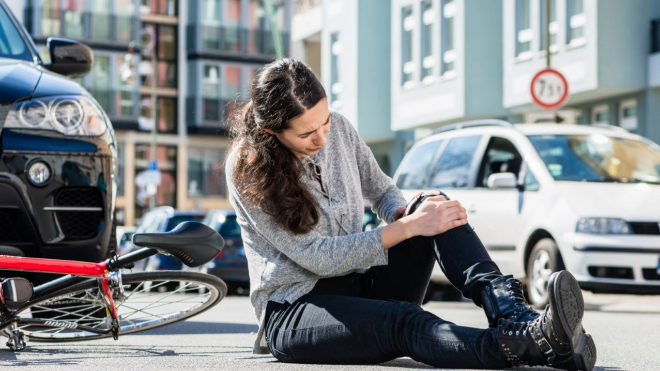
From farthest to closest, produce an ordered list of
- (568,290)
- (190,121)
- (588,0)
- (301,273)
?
1. (190,121)
2. (588,0)
3. (301,273)
4. (568,290)

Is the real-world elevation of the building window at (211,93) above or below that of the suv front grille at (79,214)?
above

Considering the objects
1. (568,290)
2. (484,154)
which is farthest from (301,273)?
(484,154)

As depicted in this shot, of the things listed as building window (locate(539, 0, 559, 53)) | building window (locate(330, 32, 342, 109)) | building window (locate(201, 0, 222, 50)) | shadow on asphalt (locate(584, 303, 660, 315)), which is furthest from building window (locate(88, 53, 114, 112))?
shadow on asphalt (locate(584, 303, 660, 315))

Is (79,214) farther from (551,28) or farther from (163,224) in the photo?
(551,28)

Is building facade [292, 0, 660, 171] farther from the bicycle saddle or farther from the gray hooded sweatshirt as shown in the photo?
the bicycle saddle

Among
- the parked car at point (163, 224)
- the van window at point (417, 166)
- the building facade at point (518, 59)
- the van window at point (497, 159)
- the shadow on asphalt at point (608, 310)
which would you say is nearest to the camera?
the shadow on asphalt at point (608, 310)

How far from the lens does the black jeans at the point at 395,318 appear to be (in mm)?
4430

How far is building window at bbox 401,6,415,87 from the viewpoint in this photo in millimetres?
34688

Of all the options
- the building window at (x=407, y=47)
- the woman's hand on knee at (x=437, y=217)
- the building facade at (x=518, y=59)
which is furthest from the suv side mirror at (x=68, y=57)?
the building window at (x=407, y=47)

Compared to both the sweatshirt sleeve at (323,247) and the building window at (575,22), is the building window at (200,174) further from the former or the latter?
the sweatshirt sleeve at (323,247)

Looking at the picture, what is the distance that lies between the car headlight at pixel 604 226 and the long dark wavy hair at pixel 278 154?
6.53 metres

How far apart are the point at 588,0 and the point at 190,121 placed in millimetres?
37861

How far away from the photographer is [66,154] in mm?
6258

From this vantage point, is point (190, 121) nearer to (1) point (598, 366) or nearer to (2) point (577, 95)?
(2) point (577, 95)
